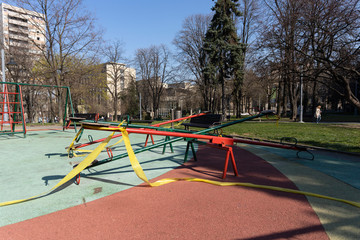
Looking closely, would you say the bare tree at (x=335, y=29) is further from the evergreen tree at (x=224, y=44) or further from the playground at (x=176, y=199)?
the evergreen tree at (x=224, y=44)

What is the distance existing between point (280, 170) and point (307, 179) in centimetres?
64

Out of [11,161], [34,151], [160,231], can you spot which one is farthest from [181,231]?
[34,151]

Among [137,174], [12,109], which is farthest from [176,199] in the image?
[12,109]

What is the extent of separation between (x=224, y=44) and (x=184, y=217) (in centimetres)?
2471

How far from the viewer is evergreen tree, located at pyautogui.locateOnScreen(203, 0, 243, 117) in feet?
81.4

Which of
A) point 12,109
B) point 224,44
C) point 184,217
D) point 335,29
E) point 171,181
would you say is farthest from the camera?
point 224,44

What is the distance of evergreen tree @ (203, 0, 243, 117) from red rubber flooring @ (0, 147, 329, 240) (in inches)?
890

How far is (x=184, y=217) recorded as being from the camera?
2.62 m

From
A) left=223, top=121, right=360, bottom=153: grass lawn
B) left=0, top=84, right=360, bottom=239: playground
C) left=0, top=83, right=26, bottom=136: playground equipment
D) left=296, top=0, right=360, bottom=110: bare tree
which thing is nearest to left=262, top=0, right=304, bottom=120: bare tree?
left=296, top=0, right=360, bottom=110: bare tree

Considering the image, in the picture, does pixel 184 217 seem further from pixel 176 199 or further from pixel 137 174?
pixel 137 174

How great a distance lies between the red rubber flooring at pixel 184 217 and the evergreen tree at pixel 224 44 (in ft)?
74.1

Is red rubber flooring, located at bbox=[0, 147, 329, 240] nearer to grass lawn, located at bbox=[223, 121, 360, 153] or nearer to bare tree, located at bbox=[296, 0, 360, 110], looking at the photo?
grass lawn, located at bbox=[223, 121, 360, 153]

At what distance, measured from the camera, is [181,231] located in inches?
91.8

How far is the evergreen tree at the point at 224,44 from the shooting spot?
24.8 metres
